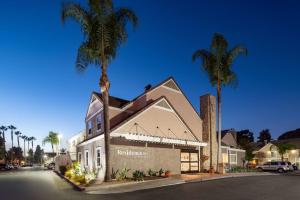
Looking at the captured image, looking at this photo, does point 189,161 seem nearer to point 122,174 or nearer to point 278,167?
point 122,174

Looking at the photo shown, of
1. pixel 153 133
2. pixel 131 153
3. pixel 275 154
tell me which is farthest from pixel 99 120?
pixel 275 154

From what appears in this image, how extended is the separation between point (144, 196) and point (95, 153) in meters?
13.7

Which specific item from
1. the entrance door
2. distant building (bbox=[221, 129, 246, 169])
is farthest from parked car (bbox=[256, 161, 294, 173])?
the entrance door

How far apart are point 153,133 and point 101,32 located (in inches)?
429

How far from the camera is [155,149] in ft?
94.4

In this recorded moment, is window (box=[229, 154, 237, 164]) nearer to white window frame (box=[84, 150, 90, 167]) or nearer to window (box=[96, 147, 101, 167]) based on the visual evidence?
white window frame (box=[84, 150, 90, 167])

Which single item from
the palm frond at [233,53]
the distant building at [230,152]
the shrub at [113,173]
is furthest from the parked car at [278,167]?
the shrub at [113,173]

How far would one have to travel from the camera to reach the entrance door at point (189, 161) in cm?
3303

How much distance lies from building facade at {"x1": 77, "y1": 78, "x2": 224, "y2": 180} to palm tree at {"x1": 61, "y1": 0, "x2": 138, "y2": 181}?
4.17m

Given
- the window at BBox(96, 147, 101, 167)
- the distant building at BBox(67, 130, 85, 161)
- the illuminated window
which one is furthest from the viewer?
the distant building at BBox(67, 130, 85, 161)

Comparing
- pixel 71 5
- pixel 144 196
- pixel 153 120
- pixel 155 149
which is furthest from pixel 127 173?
pixel 71 5

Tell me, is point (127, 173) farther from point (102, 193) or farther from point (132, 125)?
point (102, 193)

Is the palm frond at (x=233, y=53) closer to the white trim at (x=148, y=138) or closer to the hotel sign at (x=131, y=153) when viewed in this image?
the white trim at (x=148, y=138)

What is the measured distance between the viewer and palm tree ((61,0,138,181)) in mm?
23281
